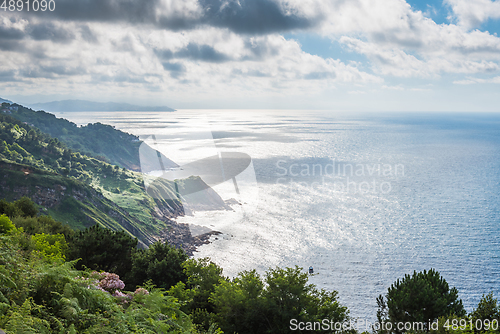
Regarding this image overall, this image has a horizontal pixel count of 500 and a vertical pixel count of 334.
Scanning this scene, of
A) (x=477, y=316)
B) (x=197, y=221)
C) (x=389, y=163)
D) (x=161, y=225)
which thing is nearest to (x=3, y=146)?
(x=161, y=225)

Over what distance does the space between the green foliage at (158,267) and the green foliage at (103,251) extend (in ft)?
6.41

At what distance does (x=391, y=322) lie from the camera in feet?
89.0

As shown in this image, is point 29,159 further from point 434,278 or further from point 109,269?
point 434,278

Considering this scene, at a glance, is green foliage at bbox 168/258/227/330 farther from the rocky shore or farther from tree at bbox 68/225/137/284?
the rocky shore

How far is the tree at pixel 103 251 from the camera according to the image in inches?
1229

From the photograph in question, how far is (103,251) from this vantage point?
32.5m

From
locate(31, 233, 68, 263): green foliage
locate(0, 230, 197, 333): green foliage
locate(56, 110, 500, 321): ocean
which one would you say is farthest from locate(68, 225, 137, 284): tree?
locate(56, 110, 500, 321): ocean

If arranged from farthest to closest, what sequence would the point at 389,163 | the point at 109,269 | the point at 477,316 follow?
the point at 389,163
the point at 109,269
the point at 477,316

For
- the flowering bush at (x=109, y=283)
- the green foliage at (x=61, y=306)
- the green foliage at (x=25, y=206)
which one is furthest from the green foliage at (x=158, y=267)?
the green foliage at (x=25, y=206)

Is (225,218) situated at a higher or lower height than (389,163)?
lower

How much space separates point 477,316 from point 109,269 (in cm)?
3235

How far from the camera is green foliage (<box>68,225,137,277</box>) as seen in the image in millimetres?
31219

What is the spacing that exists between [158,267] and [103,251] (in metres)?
7.39

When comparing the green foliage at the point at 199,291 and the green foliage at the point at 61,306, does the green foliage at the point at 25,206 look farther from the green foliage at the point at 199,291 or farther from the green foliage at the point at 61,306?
the green foliage at the point at 61,306
